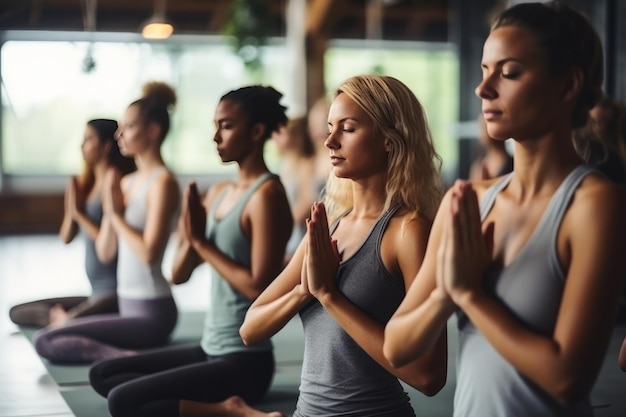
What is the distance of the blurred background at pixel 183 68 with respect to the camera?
382 inches

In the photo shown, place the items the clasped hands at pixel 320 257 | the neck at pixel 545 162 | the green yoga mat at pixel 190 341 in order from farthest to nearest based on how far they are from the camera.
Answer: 1. the green yoga mat at pixel 190 341
2. the clasped hands at pixel 320 257
3. the neck at pixel 545 162

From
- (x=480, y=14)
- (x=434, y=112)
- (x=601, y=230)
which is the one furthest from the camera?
(x=434, y=112)

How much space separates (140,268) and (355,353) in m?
2.03

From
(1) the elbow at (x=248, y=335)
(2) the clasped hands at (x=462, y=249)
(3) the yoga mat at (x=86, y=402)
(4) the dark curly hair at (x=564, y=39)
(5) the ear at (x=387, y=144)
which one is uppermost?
(4) the dark curly hair at (x=564, y=39)

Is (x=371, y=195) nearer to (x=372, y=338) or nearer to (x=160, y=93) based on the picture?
(x=372, y=338)

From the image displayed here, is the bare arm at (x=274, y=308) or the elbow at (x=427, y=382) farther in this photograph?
the bare arm at (x=274, y=308)

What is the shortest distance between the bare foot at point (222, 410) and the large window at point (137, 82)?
7.76 metres

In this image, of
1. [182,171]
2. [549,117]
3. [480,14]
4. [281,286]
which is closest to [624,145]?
[281,286]

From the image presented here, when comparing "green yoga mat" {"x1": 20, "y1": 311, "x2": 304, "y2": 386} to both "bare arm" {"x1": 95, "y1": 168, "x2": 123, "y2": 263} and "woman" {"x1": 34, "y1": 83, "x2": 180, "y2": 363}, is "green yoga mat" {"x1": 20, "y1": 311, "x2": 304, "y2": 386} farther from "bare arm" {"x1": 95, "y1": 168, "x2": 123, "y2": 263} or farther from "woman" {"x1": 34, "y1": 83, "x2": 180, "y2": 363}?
"bare arm" {"x1": 95, "y1": 168, "x2": 123, "y2": 263}

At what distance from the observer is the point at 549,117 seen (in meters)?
1.35

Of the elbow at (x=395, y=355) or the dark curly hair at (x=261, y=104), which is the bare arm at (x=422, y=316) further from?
the dark curly hair at (x=261, y=104)

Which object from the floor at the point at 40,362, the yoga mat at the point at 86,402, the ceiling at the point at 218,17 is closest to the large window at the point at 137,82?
the ceiling at the point at 218,17

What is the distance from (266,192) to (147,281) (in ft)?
3.57

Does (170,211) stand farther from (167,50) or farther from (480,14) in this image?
(167,50)
